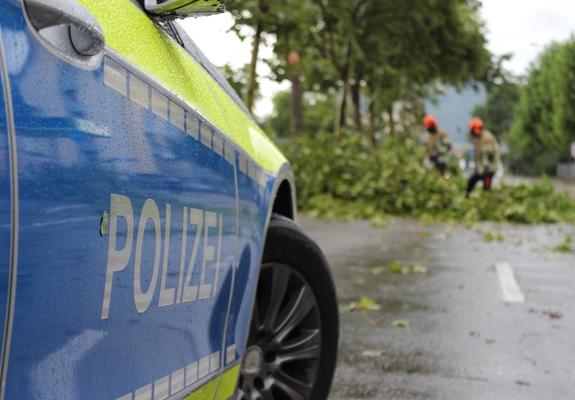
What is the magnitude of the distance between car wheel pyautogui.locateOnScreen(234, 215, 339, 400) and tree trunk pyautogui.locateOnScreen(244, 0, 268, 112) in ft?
34.4

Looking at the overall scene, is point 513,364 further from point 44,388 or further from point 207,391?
point 44,388

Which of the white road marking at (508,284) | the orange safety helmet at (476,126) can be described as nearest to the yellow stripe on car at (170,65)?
the white road marking at (508,284)

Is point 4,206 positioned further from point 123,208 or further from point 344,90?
point 344,90

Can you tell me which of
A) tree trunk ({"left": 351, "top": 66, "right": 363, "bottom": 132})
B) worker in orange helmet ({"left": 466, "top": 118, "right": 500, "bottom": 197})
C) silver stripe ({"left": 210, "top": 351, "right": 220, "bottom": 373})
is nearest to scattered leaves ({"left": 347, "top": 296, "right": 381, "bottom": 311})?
silver stripe ({"left": 210, "top": 351, "right": 220, "bottom": 373})

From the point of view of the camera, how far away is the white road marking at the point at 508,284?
8.34 metres

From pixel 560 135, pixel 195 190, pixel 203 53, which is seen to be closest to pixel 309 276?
pixel 203 53

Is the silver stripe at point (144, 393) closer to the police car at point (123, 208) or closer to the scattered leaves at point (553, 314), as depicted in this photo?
the police car at point (123, 208)

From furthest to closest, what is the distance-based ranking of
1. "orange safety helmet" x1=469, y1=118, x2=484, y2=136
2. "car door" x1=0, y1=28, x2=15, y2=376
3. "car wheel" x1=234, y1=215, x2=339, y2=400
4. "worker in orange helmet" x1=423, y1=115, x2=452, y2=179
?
"worker in orange helmet" x1=423, y1=115, x2=452, y2=179 → "orange safety helmet" x1=469, y1=118, x2=484, y2=136 → "car wheel" x1=234, y1=215, x2=339, y2=400 → "car door" x1=0, y1=28, x2=15, y2=376

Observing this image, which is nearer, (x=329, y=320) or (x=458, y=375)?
(x=329, y=320)

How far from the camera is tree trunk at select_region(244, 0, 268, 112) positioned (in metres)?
14.1

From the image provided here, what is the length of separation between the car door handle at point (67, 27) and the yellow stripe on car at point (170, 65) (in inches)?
3.4

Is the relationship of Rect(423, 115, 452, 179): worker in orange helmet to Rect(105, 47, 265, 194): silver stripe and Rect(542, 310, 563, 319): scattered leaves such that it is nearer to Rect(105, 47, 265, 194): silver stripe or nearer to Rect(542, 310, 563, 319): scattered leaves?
Rect(542, 310, 563, 319): scattered leaves

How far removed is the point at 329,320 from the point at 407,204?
16977 millimetres

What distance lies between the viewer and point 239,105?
3342 millimetres
